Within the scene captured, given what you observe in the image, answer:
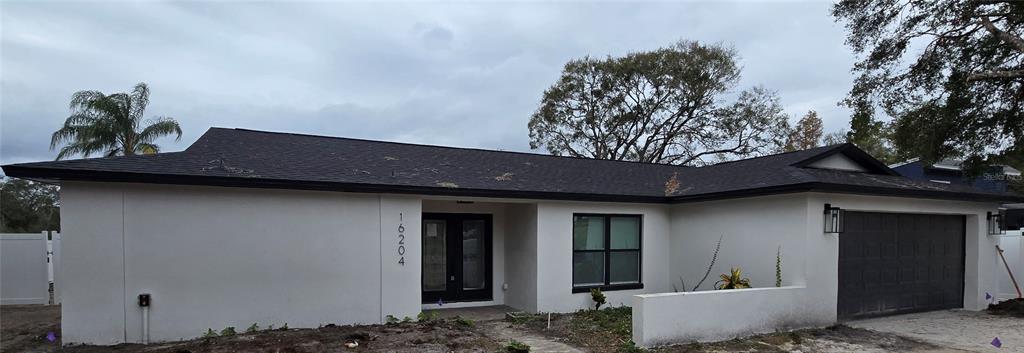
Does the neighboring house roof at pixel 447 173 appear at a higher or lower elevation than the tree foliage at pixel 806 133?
lower

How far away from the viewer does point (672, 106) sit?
1085 inches

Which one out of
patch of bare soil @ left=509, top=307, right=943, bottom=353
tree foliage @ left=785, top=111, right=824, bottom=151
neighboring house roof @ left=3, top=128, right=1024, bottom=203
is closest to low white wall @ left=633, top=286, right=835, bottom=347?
patch of bare soil @ left=509, top=307, right=943, bottom=353

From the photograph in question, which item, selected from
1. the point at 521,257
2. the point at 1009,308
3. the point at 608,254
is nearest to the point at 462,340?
the point at 521,257

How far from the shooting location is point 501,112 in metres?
28.2

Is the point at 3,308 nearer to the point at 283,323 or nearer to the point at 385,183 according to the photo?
the point at 283,323

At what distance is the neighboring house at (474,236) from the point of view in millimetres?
7434

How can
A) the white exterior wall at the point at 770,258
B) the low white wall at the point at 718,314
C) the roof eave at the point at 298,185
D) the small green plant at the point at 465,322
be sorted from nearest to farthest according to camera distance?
the roof eave at the point at 298,185 < the low white wall at the point at 718,314 < the white exterior wall at the point at 770,258 < the small green plant at the point at 465,322

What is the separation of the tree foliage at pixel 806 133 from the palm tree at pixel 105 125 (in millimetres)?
26766

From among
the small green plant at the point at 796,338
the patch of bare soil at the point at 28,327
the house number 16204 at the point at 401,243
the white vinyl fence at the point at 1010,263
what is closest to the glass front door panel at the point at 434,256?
the house number 16204 at the point at 401,243

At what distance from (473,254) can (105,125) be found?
14.8 metres

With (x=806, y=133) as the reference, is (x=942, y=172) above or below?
below

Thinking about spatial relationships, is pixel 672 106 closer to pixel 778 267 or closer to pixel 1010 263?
pixel 1010 263

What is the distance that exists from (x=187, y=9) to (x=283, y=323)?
578 cm

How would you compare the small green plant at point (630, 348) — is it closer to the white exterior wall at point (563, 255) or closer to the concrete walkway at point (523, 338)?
the concrete walkway at point (523, 338)
